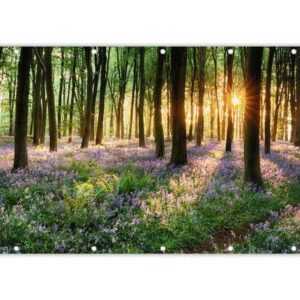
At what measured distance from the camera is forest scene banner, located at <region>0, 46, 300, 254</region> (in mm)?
8203

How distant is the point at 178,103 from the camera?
8.66 meters

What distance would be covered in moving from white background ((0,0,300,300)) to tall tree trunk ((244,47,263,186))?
26cm

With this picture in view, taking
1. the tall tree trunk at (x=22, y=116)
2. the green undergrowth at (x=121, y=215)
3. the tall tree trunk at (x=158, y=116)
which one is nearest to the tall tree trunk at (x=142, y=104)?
the tall tree trunk at (x=158, y=116)

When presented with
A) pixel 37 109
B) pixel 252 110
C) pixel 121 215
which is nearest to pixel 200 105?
pixel 252 110

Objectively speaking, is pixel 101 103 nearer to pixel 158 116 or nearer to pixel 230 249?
pixel 158 116

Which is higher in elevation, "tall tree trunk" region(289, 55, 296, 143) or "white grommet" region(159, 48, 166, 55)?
"white grommet" region(159, 48, 166, 55)

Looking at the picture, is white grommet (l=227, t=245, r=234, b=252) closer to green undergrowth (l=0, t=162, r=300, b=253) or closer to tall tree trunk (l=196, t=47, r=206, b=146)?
green undergrowth (l=0, t=162, r=300, b=253)

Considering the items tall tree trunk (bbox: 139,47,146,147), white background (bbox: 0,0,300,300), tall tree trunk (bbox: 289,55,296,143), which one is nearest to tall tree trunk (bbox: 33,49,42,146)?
white background (bbox: 0,0,300,300)

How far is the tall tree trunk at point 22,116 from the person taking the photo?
28.5 feet
